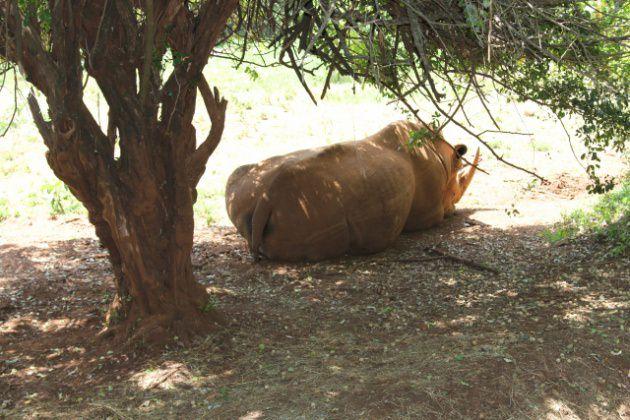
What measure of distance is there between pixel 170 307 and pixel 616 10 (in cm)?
394

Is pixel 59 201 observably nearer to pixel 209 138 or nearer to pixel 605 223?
pixel 209 138

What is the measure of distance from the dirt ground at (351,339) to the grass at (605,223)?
0.39 ft

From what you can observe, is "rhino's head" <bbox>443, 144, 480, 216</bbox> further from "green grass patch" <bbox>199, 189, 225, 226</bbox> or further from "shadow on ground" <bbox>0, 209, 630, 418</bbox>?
"green grass patch" <bbox>199, 189, 225, 226</bbox>

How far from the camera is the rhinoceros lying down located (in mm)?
6469

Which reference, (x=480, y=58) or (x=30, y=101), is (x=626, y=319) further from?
(x=30, y=101)

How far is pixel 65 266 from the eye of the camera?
21.6 feet

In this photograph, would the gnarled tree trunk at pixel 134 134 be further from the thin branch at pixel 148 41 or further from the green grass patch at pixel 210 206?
the green grass patch at pixel 210 206

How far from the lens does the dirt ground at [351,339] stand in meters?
4.05

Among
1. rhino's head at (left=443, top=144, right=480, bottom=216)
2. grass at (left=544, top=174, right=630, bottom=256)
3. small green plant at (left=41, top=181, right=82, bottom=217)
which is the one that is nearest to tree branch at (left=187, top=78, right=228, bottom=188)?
grass at (left=544, top=174, right=630, bottom=256)

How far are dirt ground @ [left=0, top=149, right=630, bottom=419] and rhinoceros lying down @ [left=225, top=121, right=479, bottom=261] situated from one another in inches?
8.8

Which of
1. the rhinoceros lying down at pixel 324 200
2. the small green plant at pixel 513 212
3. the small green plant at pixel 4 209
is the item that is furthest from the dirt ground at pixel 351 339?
the small green plant at pixel 4 209

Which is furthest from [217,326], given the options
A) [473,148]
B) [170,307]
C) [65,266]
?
[473,148]

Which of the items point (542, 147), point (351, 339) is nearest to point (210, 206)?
point (351, 339)

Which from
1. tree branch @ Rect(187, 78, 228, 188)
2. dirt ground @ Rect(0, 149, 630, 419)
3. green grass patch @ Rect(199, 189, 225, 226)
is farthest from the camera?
green grass patch @ Rect(199, 189, 225, 226)
